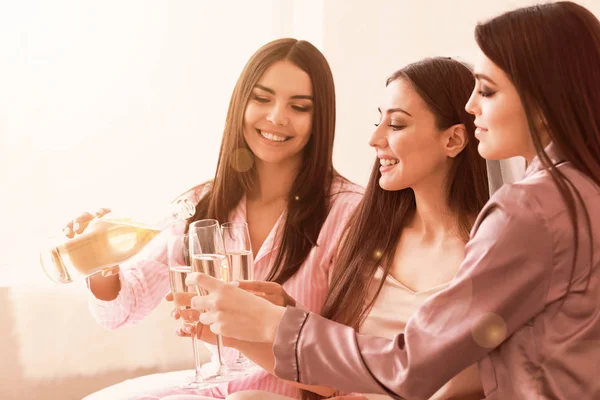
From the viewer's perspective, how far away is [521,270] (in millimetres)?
951

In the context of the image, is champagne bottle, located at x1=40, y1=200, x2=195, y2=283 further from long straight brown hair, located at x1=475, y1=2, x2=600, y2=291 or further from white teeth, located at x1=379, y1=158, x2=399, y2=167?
long straight brown hair, located at x1=475, y1=2, x2=600, y2=291

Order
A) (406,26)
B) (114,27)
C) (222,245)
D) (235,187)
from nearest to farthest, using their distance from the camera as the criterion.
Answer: (222,245)
(235,187)
(406,26)
(114,27)

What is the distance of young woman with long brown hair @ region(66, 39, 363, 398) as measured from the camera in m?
1.83

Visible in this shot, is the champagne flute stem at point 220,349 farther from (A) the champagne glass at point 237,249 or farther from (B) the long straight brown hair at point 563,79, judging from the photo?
(B) the long straight brown hair at point 563,79

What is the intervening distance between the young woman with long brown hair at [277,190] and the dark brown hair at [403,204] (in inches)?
6.3

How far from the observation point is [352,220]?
1.75 meters

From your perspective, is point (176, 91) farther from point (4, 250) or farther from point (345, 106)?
point (4, 250)

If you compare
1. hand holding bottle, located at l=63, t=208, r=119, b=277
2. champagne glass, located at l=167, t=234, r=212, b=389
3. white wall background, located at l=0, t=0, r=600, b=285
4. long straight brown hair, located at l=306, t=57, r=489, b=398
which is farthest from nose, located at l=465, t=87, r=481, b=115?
white wall background, located at l=0, t=0, r=600, b=285

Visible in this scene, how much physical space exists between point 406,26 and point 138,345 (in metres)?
1.68

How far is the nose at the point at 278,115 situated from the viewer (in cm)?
187

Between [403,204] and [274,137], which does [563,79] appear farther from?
[274,137]

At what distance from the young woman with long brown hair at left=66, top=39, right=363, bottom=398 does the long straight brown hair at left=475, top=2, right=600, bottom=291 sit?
2.85 feet

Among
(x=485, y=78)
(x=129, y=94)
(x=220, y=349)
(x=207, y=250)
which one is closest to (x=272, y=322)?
(x=207, y=250)

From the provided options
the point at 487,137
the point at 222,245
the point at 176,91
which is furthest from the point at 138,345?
the point at 487,137
